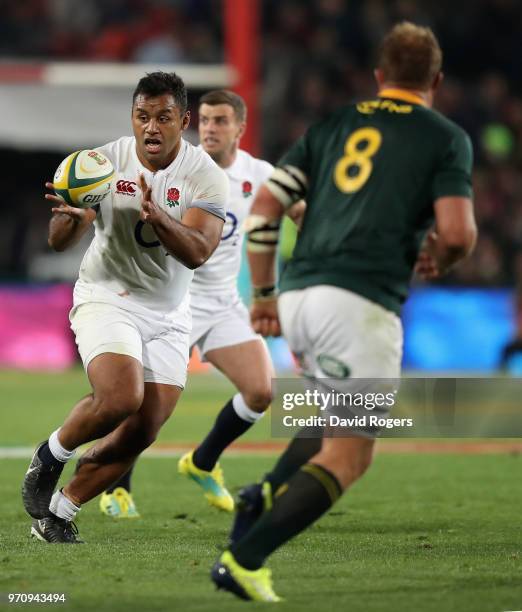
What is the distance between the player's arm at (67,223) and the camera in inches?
237

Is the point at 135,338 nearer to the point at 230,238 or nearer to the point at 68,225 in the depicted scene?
the point at 68,225

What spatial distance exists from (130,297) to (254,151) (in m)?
12.2

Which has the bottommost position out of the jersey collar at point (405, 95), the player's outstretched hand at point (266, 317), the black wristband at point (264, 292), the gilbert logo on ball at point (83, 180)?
the player's outstretched hand at point (266, 317)

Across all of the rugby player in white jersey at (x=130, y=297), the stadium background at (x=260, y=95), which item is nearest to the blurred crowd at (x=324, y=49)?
the stadium background at (x=260, y=95)

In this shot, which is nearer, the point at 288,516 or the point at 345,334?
the point at 288,516

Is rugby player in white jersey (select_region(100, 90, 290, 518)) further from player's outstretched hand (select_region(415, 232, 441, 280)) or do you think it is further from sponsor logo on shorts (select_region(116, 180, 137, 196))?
player's outstretched hand (select_region(415, 232, 441, 280))

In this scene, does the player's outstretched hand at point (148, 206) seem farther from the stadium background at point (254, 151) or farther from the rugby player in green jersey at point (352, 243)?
the stadium background at point (254, 151)

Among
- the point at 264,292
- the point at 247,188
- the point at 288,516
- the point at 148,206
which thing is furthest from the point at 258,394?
the point at 288,516

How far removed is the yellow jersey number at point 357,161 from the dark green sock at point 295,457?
97cm

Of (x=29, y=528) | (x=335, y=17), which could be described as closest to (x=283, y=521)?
(x=29, y=528)

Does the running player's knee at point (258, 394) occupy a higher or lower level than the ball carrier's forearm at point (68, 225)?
lower

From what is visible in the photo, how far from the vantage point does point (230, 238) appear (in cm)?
826

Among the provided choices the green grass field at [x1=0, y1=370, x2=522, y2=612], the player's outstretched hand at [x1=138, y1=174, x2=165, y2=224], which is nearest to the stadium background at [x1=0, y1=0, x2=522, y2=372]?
the green grass field at [x1=0, y1=370, x2=522, y2=612]

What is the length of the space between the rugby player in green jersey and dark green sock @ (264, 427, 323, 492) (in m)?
0.01
